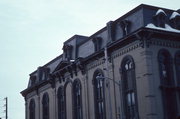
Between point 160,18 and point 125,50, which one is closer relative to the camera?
point 160,18

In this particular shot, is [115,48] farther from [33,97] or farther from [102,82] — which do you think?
[33,97]

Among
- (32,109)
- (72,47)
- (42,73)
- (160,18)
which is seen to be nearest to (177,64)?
(160,18)

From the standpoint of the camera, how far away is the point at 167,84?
3484cm

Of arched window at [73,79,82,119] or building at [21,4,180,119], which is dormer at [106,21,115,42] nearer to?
building at [21,4,180,119]

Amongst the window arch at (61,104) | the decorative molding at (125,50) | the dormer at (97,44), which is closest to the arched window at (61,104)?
the window arch at (61,104)

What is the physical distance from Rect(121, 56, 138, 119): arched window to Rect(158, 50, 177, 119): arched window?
2621 mm

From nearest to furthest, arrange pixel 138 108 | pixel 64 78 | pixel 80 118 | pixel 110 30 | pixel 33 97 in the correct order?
pixel 138 108
pixel 110 30
pixel 80 118
pixel 64 78
pixel 33 97

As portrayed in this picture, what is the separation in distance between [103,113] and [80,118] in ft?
17.2

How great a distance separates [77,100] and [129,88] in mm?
10714

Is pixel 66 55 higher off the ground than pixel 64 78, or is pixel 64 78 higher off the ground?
pixel 66 55

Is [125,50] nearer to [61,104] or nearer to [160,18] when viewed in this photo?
[160,18]

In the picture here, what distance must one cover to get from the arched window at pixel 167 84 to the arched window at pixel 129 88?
8.60 feet

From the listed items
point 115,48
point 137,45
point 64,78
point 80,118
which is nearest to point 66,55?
point 64,78

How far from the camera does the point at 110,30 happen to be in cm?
3947
